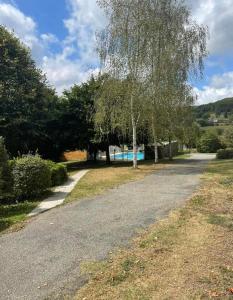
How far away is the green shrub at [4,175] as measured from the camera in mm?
11284

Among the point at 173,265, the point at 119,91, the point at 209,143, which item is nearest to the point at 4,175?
the point at 173,265

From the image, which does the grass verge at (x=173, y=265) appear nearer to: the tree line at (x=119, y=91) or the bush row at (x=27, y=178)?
the bush row at (x=27, y=178)

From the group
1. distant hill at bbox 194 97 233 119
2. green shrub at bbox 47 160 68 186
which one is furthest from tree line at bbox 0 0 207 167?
distant hill at bbox 194 97 233 119

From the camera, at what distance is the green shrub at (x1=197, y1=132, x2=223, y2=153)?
53.7 metres

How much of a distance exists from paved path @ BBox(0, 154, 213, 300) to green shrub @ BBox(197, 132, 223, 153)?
42651 mm

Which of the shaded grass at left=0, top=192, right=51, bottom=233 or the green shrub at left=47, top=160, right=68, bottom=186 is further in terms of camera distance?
the green shrub at left=47, top=160, right=68, bottom=186

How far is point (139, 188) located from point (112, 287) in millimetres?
8565

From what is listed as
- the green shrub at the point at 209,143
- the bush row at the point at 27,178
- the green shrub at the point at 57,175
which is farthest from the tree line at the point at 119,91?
the green shrub at the point at 209,143

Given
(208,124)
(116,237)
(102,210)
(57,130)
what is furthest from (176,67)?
(208,124)

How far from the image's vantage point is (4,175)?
11.5 metres

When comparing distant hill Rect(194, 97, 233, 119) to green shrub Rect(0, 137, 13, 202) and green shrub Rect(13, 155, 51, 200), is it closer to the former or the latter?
green shrub Rect(13, 155, 51, 200)

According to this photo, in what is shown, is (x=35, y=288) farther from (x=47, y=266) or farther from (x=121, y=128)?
(x=121, y=128)

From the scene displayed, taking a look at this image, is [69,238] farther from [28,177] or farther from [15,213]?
[28,177]

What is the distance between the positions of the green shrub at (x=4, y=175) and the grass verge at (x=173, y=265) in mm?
5274
